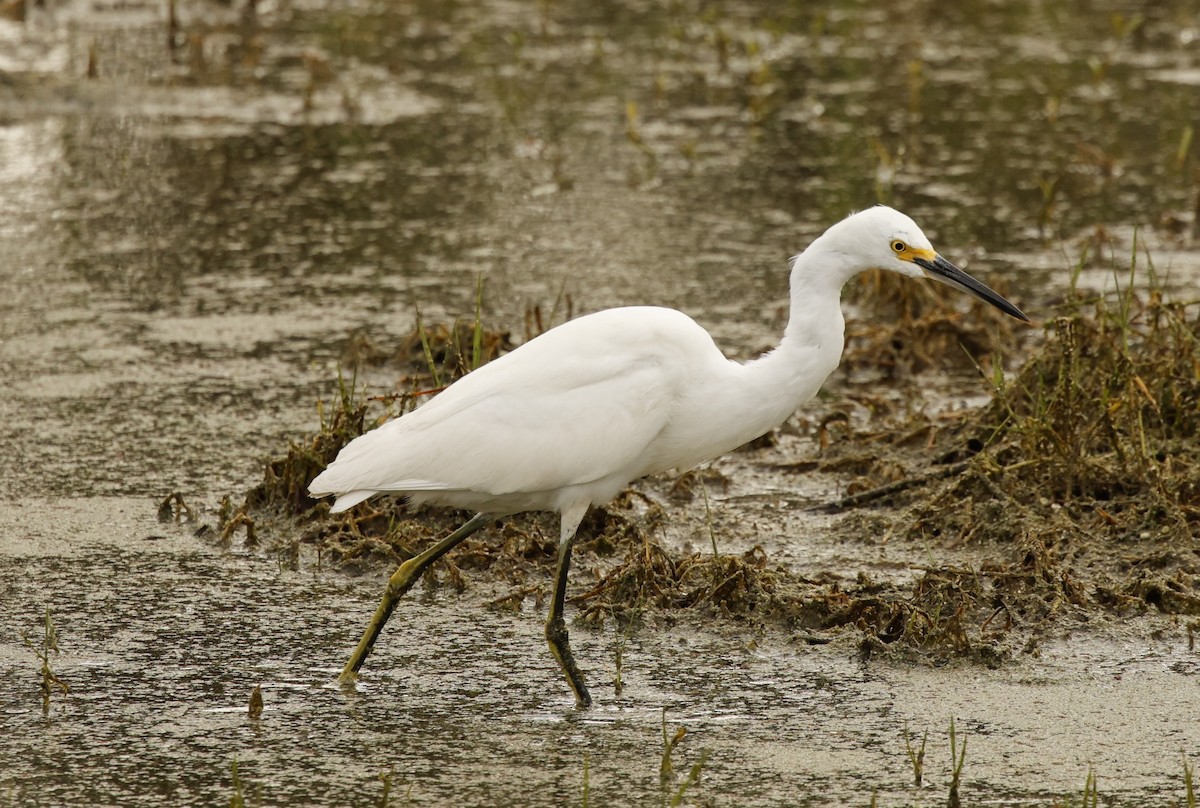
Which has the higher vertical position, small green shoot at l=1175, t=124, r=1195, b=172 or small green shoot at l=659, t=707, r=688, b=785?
small green shoot at l=1175, t=124, r=1195, b=172

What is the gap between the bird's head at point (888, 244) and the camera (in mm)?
4203

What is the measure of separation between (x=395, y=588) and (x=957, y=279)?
5.20 ft

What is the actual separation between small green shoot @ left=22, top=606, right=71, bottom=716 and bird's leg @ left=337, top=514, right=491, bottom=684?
0.66 m

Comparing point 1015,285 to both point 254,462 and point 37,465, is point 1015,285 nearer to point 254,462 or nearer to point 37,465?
point 254,462

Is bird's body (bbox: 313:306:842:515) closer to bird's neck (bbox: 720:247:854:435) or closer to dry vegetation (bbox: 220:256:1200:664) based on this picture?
bird's neck (bbox: 720:247:854:435)

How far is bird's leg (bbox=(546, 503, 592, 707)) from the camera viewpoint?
414cm

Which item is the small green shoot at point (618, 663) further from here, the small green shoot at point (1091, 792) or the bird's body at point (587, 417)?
the small green shoot at point (1091, 792)

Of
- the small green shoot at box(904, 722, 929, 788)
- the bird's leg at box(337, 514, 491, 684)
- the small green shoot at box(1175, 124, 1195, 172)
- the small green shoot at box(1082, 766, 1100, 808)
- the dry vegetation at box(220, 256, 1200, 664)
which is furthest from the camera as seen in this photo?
the small green shoot at box(1175, 124, 1195, 172)

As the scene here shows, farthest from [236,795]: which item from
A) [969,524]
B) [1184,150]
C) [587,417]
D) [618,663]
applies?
[1184,150]

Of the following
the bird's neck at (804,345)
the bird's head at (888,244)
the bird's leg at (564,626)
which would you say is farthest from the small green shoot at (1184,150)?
the bird's leg at (564,626)

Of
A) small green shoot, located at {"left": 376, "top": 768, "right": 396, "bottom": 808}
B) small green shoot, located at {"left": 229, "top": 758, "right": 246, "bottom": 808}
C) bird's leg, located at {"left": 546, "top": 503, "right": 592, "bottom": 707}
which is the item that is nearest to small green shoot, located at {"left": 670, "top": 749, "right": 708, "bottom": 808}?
bird's leg, located at {"left": 546, "top": 503, "right": 592, "bottom": 707}

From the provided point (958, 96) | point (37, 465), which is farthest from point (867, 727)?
point (958, 96)

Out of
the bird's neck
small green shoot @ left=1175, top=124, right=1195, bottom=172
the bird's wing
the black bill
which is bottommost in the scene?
the bird's wing

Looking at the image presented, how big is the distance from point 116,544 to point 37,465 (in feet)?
2.26
